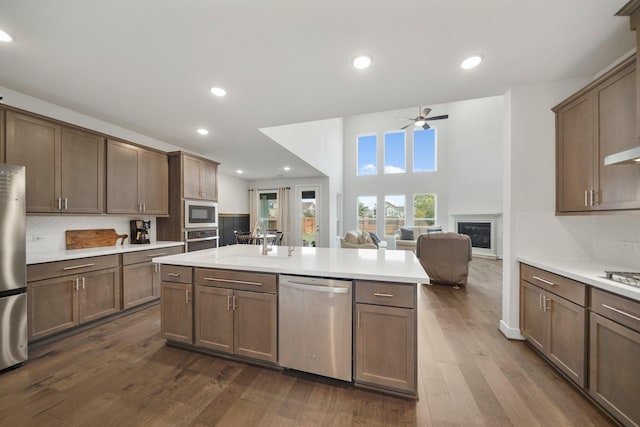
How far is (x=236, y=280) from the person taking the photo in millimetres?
1994

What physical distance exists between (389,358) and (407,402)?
30cm

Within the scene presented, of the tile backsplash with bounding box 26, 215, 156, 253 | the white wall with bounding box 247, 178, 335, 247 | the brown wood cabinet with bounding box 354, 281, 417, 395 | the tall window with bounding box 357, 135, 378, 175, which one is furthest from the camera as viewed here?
the tall window with bounding box 357, 135, 378, 175

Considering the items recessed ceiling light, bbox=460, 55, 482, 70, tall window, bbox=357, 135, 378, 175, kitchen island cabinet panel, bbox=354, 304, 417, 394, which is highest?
tall window, bbox=357, 135, 378, 175

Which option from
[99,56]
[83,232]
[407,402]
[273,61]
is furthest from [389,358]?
[83,232]

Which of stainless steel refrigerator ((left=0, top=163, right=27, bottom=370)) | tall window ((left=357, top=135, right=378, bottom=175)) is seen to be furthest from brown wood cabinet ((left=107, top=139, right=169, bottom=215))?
tall window ((left=357, top=135, right=378, bottom=175))

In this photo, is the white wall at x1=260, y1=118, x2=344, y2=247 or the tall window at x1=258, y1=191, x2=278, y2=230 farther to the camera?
the tall window at x1=258, y1=191, x2=278, y2=230

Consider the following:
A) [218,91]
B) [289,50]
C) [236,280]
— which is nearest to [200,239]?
[236,280]

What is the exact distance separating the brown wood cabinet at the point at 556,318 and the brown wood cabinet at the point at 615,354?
80 mm

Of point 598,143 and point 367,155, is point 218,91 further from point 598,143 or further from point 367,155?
point 367,155

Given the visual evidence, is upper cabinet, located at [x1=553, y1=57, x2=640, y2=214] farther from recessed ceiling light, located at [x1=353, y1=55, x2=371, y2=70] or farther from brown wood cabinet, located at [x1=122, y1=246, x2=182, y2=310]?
brown wood cabinet, located at [x1=122, y1=246, x2=182, y2=310]

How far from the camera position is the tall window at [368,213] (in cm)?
935

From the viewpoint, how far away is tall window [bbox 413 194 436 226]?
28.2 feet

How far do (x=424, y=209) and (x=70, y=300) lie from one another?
9079 mm

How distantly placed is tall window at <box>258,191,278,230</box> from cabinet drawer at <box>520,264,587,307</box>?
21.2 ft
